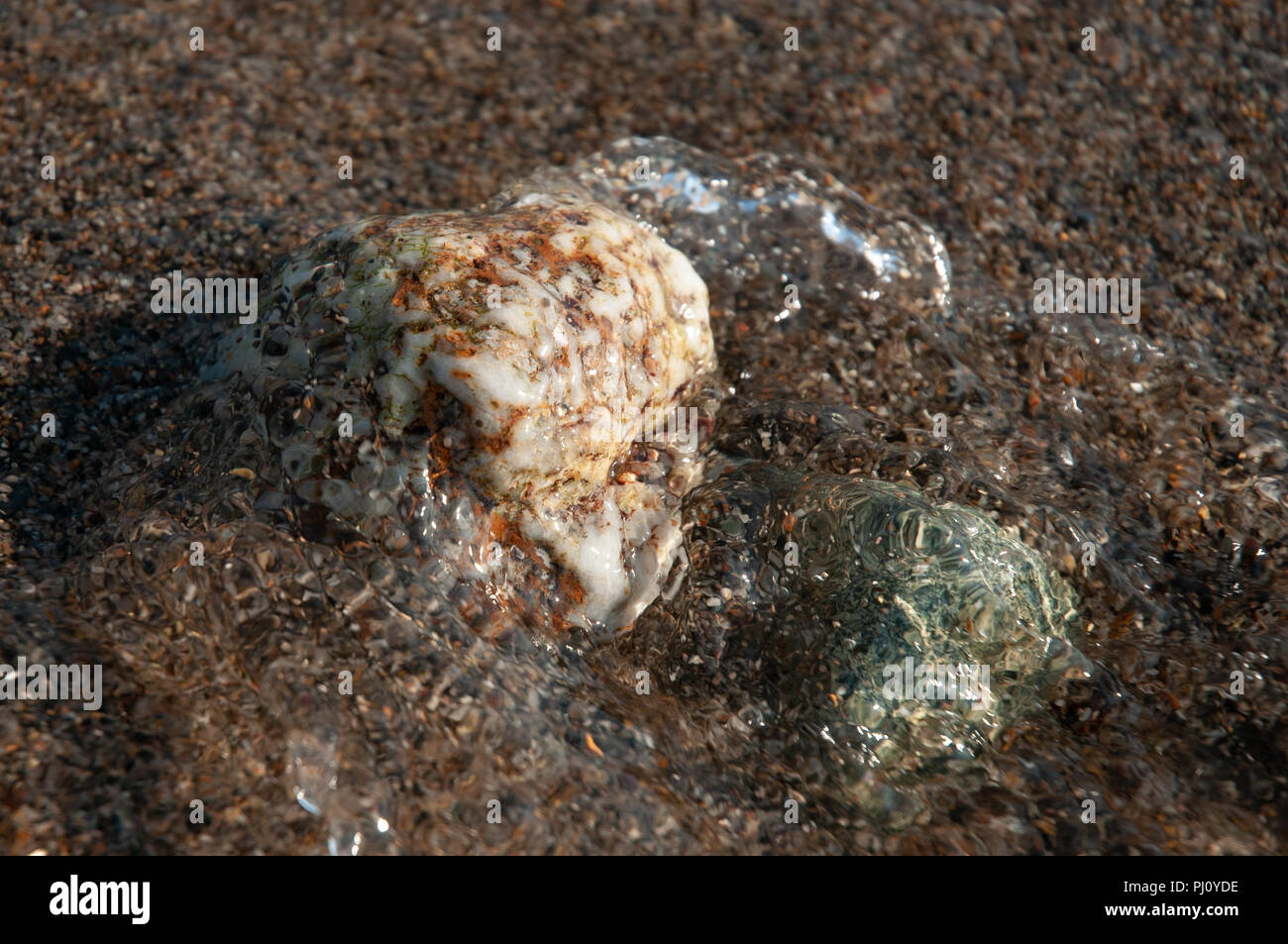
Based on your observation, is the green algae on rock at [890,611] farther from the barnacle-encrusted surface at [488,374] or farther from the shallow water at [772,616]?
the barnacle-encrusted surface at [488,374]

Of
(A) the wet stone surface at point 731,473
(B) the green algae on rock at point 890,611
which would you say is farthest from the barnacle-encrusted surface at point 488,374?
(B) the green algae on rock at point 890,611

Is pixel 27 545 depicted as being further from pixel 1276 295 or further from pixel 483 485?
pixel 1276 295

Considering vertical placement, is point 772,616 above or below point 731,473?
below

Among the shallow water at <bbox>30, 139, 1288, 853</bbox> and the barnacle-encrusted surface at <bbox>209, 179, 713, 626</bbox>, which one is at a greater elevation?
the barnacle-encrusted surface at <bbox>209, 179, 713, 626</bbox>

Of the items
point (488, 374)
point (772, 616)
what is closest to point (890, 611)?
point (772, 616)

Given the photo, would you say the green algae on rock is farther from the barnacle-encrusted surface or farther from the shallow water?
the barnacle-encrusted surface

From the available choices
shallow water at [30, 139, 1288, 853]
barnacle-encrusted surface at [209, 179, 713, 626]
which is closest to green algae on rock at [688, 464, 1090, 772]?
shallow water at [30, 139, 1288, 853]

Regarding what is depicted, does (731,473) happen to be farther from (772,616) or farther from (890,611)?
(890,611)
